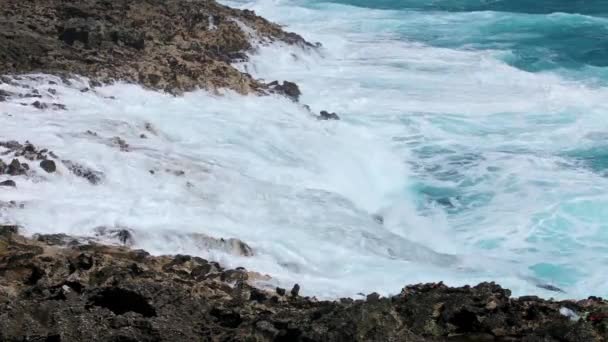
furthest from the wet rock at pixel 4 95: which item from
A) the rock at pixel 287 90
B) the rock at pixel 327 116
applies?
the rock at pixel 327 116

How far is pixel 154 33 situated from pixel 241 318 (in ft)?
51.2

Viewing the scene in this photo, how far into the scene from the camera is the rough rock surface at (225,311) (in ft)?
26.0

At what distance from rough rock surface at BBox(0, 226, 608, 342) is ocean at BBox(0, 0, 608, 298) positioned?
1.82m

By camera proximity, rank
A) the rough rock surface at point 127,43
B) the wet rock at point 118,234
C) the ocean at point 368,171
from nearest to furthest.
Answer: the wet rock at point 118,234, the ocean at point 368,171, the rough rock surface at point 127,43

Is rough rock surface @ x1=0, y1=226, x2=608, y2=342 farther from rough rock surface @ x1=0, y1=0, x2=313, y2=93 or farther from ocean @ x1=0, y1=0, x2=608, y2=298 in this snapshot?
rough rock surface @ x1=0, y1=0, x2=313, y2=93

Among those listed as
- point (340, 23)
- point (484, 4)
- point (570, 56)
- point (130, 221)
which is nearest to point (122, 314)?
point (130, 221)

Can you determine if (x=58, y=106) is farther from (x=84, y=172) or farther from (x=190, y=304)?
(x=190, y=304)

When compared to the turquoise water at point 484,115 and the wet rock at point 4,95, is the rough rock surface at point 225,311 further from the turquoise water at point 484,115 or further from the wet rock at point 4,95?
the wet rock at point 4,95

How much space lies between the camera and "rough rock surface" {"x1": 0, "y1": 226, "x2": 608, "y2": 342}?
26.0 ft

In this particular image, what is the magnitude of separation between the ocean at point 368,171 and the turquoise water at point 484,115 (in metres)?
0.07

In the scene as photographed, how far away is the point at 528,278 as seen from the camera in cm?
1394

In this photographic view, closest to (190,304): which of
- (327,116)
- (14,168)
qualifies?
(14,168)

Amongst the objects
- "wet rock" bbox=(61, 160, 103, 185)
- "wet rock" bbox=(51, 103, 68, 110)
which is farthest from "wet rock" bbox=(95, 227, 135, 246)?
"wet rock" bbox=(51, 103, 68, 110)

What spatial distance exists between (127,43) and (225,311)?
14125 mm
